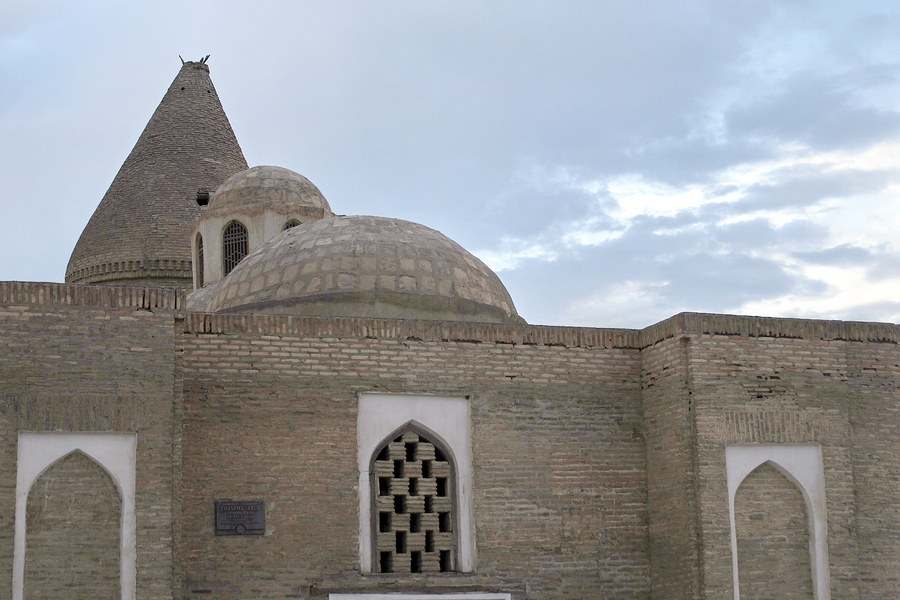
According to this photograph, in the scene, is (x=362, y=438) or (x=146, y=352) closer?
(x=146, y=352)

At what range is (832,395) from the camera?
11.0 meters

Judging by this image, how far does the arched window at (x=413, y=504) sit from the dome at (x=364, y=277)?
1.86 meters

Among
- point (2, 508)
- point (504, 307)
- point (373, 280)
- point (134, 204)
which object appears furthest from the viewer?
point (134, 204)

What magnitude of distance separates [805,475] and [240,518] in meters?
4.28

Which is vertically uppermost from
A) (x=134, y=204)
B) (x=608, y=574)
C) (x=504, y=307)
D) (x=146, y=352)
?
(x=134, y=204)

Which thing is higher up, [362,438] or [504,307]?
[504,307]

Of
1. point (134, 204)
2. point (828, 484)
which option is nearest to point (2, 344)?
point (828, 484)

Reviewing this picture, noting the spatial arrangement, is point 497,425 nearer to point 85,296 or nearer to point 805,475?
point 805,475

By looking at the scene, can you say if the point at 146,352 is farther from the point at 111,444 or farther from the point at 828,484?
the point at 828,484

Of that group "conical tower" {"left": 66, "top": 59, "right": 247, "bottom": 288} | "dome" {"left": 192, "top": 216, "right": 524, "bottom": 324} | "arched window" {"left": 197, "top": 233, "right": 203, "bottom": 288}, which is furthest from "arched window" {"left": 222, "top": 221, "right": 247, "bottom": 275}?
"dome" {"left": 192, "top": 216, "right": 524, "bottom": 324}

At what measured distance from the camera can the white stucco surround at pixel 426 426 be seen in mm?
10508

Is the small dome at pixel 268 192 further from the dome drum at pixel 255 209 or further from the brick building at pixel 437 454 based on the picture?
the brick building at pixel 437 454

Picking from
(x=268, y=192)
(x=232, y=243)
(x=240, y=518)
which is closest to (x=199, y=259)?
(x=232, y=243)

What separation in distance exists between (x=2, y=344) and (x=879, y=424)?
6.67 metres
